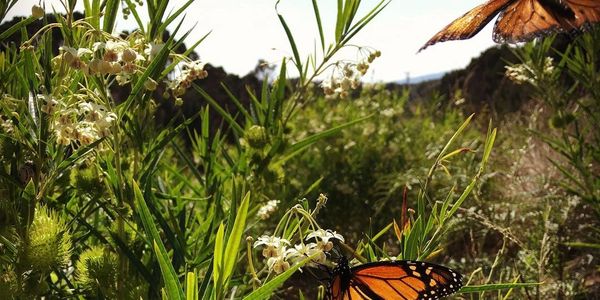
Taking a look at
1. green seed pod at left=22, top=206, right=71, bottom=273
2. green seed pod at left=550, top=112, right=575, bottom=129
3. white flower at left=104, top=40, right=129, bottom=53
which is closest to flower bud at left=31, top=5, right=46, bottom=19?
white flower at left=104, top=40, right=129, bottom=53

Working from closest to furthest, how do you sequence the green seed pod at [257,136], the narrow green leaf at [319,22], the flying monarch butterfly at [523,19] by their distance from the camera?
1. the flying monarch butterfly at [523,19]
2. the narrow green leaf at [319,22]
3. the green seed pod at [257,136]

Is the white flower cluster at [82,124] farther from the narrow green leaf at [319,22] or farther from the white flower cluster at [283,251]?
the narrow green leaf at [319,22]

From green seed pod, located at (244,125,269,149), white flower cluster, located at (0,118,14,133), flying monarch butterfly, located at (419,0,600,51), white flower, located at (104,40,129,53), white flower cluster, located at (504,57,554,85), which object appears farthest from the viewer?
white flower cluster, located at (504,57,554,85)

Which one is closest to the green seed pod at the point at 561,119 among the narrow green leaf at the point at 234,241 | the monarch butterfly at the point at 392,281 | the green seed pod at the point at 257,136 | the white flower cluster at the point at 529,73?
the white flower cluster at the point at 529,73

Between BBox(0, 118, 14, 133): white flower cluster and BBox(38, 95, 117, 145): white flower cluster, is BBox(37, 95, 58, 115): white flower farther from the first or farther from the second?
BBox(0, 118, 14, 133): white flower cluster

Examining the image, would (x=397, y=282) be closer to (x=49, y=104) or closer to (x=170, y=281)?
(x=170, y=281)

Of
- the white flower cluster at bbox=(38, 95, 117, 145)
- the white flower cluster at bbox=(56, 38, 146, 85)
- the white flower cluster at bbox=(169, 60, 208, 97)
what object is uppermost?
the white flower cluster at bbox=(56, 38, 146, 85)

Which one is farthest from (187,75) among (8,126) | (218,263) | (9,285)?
(218,263)
